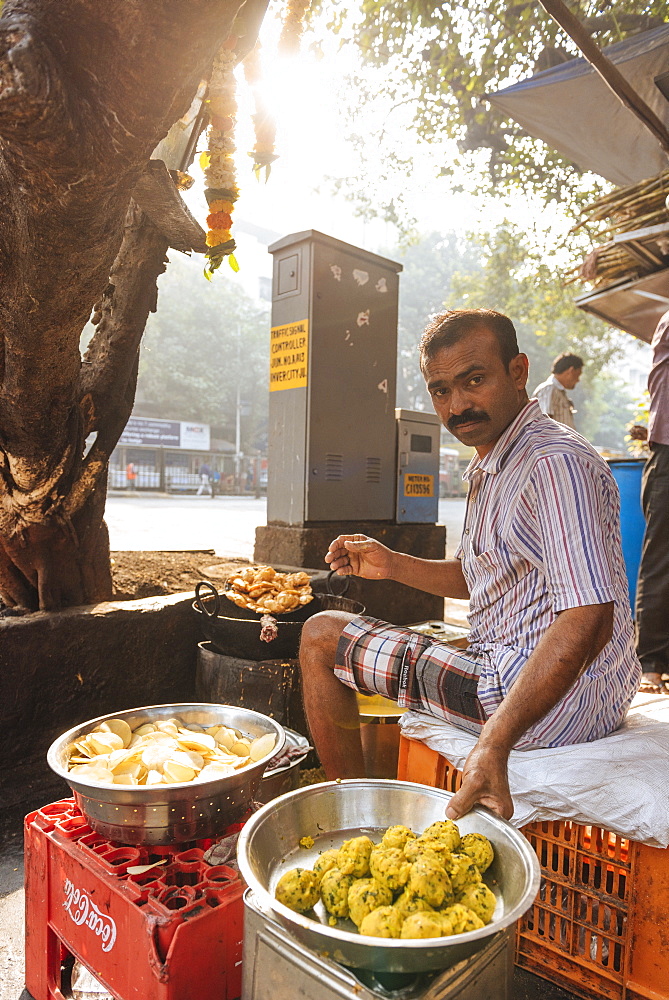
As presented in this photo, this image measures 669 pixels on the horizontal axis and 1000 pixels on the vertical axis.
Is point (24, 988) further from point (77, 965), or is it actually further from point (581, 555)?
A: point (581, 555)

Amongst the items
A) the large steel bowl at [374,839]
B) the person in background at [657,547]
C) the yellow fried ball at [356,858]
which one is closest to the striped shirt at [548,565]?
the large steel bowl at [374,839]

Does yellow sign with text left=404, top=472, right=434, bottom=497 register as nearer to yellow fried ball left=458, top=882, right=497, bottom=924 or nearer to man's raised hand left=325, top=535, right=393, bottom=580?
man's raised hand left=325, top=535, right=393, bottom=580

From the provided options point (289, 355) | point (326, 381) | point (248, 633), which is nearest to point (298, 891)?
point (248, 633)

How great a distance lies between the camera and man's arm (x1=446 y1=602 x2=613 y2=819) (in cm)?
158

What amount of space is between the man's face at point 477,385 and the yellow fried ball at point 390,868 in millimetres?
1426

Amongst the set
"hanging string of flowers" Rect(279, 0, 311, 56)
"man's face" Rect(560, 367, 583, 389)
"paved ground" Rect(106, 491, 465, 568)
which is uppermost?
"hanging string of flowers" Rect(279, 0, 311, 56)

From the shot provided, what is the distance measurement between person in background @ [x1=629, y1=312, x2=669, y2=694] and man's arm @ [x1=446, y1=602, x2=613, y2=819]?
9.59ft

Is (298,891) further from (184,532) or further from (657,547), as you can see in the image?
(184,532)

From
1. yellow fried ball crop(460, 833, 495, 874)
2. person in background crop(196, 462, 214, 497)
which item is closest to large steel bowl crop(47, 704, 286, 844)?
yellow fried ball crop(460, 833, 495, 874)

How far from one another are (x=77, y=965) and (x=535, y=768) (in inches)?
59.0

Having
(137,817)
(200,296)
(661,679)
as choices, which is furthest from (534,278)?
(200,296)

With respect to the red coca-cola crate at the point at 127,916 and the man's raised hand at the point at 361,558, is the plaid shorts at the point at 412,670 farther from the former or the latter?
the red coca-cola crate at the point at 127,916

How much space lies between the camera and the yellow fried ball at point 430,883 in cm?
125

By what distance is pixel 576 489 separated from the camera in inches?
75.1
